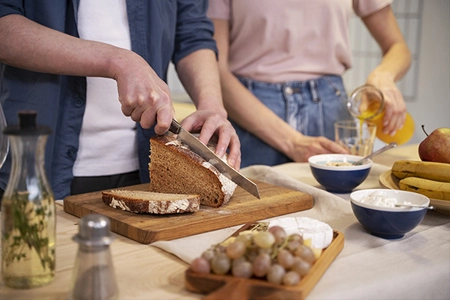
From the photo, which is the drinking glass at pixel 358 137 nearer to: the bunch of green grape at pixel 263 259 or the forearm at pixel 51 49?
the forearm at pixel 51 49

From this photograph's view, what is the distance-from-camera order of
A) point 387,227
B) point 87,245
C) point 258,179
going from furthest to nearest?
point 258,179 < point 387,227 < point 87,245

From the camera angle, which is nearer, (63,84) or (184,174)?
(184,174)

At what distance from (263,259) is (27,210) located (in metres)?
0.35

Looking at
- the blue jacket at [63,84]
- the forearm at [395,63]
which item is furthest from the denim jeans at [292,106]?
the blue jacket at [63,84]

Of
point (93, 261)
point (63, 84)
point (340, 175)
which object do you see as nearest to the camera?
point (93, 261)

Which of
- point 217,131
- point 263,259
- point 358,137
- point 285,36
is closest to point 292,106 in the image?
point 285,36

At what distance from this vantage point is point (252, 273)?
894 mm

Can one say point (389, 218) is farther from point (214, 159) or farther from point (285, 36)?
point (285, 36)

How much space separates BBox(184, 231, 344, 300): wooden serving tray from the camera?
0.86 metres

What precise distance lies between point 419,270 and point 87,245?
562 millimetres

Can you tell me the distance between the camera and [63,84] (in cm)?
161

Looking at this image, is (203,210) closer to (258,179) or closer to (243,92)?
(258,179)

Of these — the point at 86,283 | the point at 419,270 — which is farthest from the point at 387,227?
the point at 86,283

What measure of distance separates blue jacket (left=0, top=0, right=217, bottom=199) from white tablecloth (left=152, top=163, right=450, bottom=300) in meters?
0.59
